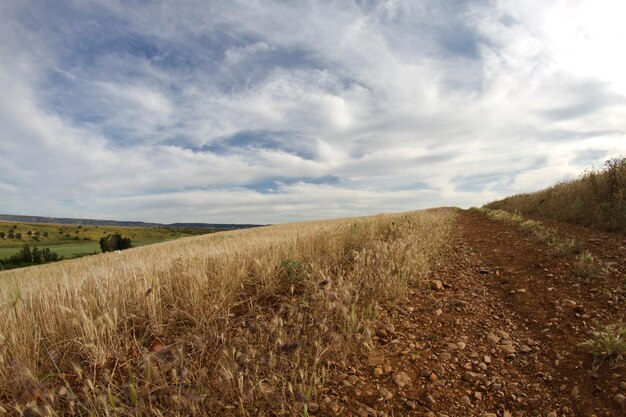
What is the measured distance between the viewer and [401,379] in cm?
293

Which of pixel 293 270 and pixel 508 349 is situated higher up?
pixel 293 270

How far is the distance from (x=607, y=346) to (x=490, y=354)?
3.20 feet

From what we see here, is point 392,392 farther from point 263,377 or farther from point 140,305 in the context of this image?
point 140,305

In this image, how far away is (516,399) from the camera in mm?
2678

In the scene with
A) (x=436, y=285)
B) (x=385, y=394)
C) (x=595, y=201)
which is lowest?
(x=385, y=394)

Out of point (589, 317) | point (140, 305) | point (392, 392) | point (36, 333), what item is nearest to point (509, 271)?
point (589, 317)

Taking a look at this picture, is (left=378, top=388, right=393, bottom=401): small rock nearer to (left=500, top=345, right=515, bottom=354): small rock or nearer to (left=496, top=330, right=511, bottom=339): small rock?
(left=500, top=345, right=515, bottom=354): small rock

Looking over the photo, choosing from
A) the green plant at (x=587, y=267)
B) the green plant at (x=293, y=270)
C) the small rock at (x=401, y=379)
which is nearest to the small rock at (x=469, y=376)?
the small rock at (x=401, y=379)

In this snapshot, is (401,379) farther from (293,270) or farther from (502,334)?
(293,270)

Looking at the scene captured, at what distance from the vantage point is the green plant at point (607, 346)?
2.94 metres

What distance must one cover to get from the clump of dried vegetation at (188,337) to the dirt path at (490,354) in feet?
1.08

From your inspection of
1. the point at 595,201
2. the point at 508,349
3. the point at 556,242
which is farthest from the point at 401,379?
the point at 595,201

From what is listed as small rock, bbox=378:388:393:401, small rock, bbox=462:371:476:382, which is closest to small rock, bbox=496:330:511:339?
small rock, bbox=462:371:476:382

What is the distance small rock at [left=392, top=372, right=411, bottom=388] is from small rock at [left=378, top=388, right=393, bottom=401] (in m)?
0.16
